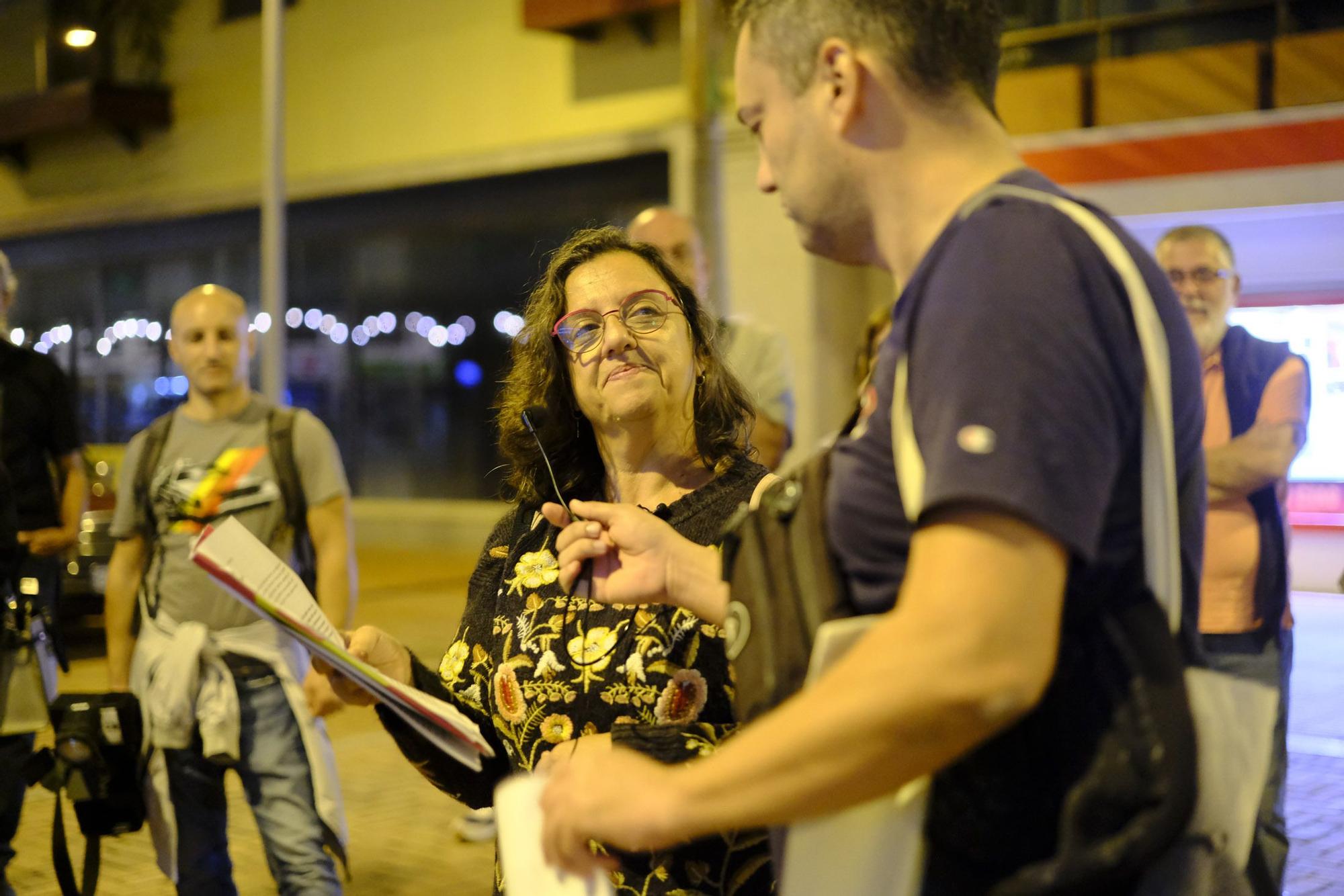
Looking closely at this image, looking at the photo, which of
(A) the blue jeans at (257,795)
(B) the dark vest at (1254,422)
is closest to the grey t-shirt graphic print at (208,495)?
(A) the blue jeans at (257,795)

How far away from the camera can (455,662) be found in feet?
9.73

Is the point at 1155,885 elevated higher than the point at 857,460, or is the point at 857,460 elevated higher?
the point at 857,460

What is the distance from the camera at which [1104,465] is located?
135 cm

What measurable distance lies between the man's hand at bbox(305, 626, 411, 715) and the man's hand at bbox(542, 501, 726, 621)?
67 cm

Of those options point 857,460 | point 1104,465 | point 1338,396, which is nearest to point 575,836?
point 857,460

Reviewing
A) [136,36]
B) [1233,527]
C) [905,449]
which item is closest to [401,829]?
[1233,527]

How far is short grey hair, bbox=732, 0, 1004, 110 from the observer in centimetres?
153


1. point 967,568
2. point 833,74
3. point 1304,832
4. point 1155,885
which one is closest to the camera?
point 967,568

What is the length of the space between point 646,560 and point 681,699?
1.83ft

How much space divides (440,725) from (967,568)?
4.35 feet

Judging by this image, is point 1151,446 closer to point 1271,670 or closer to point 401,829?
point 1271,670

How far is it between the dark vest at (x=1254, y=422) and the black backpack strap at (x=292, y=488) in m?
3.07

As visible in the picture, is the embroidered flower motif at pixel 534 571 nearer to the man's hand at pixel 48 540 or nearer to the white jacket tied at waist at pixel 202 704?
the white jacket tied at waist at pixel 202 704

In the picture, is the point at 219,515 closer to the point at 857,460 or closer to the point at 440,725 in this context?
the point at 440,725
